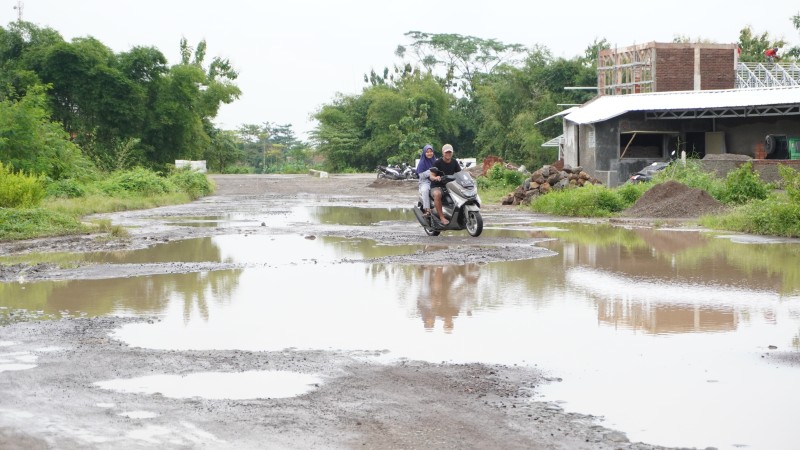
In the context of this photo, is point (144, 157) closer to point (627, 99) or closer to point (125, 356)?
point (627, 99)

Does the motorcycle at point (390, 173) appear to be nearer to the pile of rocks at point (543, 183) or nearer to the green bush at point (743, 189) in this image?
the pile of rocks at point (543, 183)

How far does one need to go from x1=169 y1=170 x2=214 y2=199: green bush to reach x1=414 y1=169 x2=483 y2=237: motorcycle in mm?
21779

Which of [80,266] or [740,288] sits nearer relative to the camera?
[740,288]

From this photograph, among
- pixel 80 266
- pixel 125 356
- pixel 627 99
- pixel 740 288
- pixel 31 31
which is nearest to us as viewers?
pixel 125 356

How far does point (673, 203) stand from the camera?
2453 centimetres

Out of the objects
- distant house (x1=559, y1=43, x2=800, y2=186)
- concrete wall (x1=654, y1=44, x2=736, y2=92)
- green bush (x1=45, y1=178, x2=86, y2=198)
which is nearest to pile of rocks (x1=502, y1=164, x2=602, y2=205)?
distant house (x1=559, y1=43, x2=800, y2=186)

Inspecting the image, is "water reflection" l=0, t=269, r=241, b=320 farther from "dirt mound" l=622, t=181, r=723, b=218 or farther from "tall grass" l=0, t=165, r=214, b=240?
"dirt mound" l=622, t=181, r=723, b=218

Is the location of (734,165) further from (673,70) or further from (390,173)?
(390,173)

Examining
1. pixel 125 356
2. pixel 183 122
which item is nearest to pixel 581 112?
pixel 183 122

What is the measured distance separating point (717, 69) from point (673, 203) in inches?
1027

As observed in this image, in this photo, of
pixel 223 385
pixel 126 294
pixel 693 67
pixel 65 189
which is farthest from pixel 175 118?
pixel 223 385

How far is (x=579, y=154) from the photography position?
42.5m

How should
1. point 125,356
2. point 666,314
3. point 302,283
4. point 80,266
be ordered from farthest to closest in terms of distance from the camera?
point 80,266, point 302,283, point 666,314, point 125,356

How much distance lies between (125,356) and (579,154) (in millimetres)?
36019
